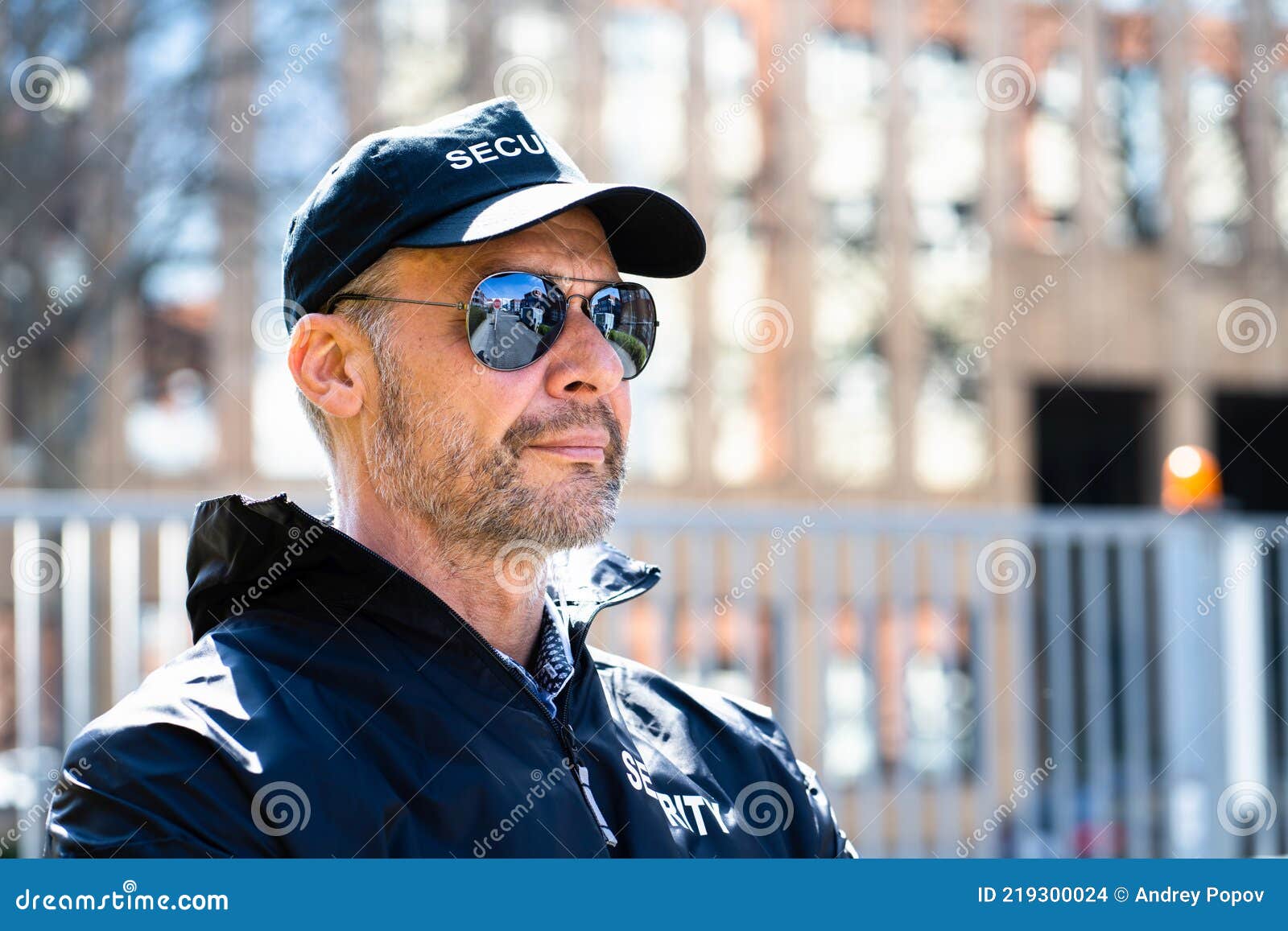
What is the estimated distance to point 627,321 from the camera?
221 centimetres

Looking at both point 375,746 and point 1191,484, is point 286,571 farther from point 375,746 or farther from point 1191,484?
point 1191,484

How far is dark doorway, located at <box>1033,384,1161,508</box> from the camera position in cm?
1744

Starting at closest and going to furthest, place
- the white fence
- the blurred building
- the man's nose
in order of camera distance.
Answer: the man's nose
the white fence
the blurred building

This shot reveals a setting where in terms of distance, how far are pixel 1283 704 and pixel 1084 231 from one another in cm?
1257

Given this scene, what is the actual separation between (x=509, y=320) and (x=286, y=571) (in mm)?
448

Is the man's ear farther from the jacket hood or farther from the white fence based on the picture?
the white fence

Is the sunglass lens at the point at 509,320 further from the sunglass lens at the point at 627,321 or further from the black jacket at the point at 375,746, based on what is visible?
the black jacket at the point at 375,746

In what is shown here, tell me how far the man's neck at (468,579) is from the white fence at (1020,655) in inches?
114

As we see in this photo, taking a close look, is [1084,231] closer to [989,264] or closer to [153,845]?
[989,264]

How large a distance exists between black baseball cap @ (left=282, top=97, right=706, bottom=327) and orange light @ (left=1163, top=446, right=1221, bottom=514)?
3777 mm

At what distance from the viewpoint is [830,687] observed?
5.25m

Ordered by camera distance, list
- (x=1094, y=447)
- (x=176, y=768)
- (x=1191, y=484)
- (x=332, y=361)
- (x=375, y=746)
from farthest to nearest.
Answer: (x=1094, y=447)
(x=1191, y=484)
(x=332, y=361)
(x=375, y=746)
(x=176, y=768)

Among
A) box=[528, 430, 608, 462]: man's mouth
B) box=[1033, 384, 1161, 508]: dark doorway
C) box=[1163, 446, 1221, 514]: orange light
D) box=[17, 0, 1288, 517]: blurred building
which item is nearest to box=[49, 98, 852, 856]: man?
box=[528, 430, 608, 462]: man's mouth
